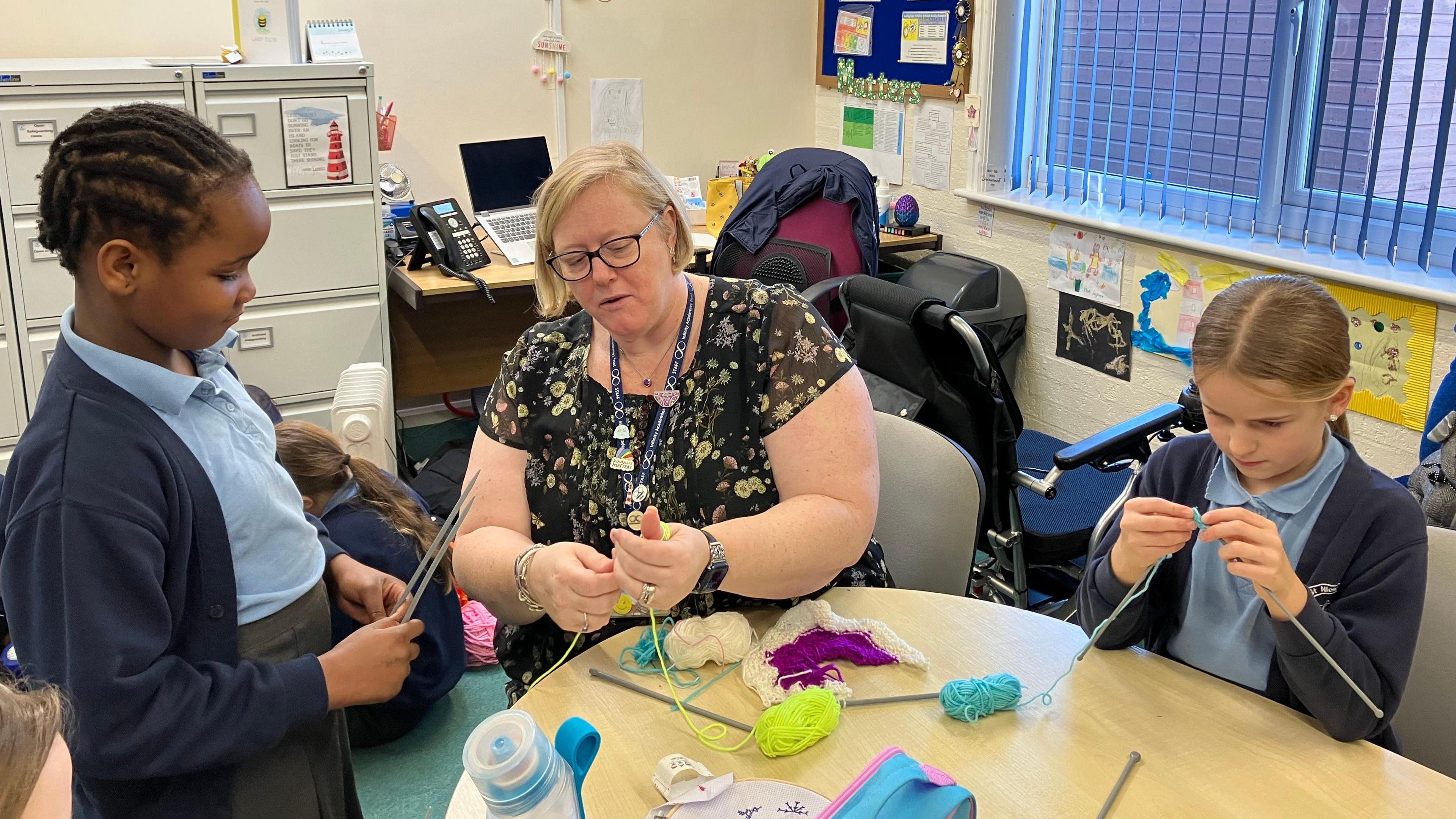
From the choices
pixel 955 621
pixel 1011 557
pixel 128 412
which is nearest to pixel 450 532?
pixel 128 412

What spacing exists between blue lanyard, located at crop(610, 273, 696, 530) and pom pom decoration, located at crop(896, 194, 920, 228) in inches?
99.3

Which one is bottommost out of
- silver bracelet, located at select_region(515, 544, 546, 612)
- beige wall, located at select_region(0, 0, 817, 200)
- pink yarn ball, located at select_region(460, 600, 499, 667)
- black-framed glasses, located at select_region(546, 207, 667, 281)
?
pink yarn ball, located at select_region(460, 600, 499, 667)

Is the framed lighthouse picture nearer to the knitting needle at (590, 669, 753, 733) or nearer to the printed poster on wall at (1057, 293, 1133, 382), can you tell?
the printed poster on wall at (1057, 293, 1133, 382)

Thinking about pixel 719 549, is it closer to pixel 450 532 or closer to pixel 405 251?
pixel 450 532

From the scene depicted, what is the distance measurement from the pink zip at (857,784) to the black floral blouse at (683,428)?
0.66m

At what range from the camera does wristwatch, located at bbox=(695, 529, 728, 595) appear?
136 centimetres

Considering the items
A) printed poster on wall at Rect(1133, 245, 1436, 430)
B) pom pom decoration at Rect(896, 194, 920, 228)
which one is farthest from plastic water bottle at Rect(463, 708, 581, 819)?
pom pom decoration at Rect(896, 194, 920, 228)

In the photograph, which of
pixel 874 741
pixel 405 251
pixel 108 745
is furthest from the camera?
pixel 405 251

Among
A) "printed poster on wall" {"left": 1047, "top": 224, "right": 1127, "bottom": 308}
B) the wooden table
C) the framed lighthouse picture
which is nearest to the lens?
the framed lighthouse picture

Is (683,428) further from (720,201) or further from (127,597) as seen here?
(720,201)

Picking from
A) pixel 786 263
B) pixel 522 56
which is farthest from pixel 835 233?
→ pixel 522 56

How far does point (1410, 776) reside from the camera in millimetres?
1158

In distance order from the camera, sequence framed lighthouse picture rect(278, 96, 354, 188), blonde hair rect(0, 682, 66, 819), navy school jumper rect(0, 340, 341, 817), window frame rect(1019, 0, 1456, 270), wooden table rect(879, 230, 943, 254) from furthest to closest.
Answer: wooden table rect(879, 230, 943, 254)
framed lighthouse picture rect(278, 96, 354, 188)
window frame rect(1019, 0, 1456, 270)
navy school jumper rect(0, 340, 341, 817)
blonde hair rect(0, 682, 66, 819)

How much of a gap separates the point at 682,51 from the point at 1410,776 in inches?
152
